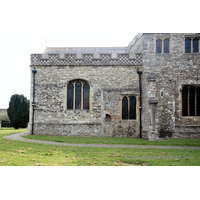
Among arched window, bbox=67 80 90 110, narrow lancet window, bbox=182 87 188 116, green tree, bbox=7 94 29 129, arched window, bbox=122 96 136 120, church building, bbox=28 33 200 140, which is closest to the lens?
church building, bbox=28 33 200 140

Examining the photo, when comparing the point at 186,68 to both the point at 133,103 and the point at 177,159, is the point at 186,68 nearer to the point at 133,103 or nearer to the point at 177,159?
the point at 133,103

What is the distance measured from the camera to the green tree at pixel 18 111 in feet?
81.4

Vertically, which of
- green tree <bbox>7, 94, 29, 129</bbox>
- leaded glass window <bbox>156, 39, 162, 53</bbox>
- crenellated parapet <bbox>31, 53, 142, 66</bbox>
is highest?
leaded glass window <bbox>156, 39, 162, 53</bbox>

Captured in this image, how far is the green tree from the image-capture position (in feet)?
81.4

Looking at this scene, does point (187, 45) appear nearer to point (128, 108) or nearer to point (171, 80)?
point (171, 80)

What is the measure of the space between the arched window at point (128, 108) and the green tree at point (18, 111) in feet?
48.9

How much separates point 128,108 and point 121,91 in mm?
1452

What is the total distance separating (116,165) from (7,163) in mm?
3586

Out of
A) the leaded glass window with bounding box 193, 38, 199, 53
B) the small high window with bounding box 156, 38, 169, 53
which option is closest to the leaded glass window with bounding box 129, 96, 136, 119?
the small high window with bounding box 156, 38, 169, 53

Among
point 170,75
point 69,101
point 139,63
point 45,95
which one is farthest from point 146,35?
point 45,95

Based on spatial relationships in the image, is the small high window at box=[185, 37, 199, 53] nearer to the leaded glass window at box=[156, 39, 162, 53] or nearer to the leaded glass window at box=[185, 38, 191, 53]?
the leaded glass window at box=[185, 38, 191, 53]

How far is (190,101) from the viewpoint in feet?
49.6

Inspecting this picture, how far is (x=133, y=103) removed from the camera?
15.6 m

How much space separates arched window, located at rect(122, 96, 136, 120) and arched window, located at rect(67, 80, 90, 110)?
2.89m
